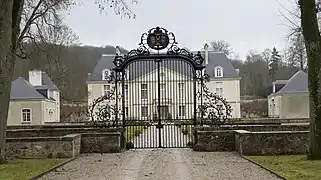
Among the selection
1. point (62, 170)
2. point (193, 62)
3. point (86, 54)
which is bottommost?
point (62, 170)

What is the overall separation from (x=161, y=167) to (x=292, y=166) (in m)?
2.82

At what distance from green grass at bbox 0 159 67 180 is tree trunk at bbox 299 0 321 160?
18.8 feet

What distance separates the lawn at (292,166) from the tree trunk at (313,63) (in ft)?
1.67

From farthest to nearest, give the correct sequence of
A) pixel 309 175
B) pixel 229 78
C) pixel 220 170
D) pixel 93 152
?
pixel 229 78, pixel 93 152, pixel 220 170, pixel 309 175

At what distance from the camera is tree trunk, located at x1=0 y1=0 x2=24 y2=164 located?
11.3 metres

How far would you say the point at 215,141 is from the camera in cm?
1619

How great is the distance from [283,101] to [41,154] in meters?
30.1

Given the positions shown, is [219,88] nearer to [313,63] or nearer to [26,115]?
[26,115]

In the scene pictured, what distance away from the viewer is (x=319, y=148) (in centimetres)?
1164

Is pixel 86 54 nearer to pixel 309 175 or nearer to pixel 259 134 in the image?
pixel 259 134

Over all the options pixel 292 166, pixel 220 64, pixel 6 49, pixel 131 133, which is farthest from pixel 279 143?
pixel 220 64

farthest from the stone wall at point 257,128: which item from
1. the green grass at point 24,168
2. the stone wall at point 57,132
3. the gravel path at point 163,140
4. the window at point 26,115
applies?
the window at point 26,115

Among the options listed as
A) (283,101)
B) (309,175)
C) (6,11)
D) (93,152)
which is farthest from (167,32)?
(283,101)

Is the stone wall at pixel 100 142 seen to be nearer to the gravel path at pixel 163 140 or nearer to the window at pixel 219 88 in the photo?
the gravel path at pixel 163 140
